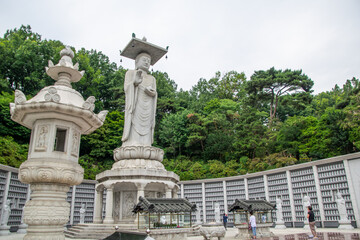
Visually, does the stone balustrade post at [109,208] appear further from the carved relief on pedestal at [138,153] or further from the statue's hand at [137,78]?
the statue's hand at [137,78]

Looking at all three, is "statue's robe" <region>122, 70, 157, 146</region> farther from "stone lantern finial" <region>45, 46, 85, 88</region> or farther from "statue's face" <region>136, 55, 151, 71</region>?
"stone lantern finial" <region>45, 46, 85, 88</region>

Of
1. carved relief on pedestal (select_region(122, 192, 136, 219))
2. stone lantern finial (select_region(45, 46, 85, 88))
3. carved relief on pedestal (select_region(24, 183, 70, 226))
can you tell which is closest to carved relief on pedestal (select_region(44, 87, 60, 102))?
stone lantern finial (select_region(45, 46, 85, 88))

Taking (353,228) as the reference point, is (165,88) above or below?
above

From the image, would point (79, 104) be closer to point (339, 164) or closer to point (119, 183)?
point (119, 183)

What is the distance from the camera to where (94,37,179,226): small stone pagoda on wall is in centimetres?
1183

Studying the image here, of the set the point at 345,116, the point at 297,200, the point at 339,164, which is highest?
the point at 345,116

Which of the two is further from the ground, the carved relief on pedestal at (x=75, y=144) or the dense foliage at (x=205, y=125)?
the dense foliage at (x=205, y=125)

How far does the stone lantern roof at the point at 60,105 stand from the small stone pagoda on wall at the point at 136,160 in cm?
532

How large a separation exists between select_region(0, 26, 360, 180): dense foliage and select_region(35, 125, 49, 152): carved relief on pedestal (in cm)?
1310

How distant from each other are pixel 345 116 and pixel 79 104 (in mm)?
20894

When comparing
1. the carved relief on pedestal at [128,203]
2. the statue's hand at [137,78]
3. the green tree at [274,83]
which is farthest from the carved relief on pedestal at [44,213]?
the green tree at [274,83]

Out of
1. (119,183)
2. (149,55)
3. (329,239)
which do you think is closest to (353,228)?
(329,239)

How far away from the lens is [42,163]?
5.83 meters

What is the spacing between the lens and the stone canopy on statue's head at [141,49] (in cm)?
1455
